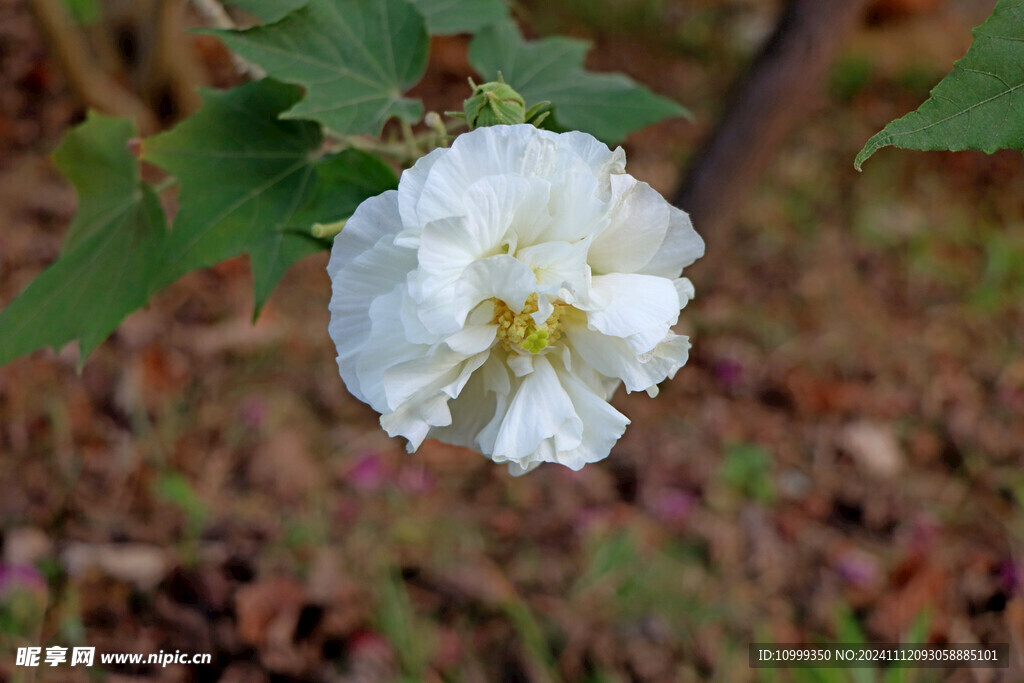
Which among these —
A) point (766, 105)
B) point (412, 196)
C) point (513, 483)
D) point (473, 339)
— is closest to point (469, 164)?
point (412, 196)

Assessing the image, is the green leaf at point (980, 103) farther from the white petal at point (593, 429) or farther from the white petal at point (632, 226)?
the white petal at point (593, 429)

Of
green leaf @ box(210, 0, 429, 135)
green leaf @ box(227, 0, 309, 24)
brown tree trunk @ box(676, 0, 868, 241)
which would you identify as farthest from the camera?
brown tree trunk @ box(676, 0, 868, 241)

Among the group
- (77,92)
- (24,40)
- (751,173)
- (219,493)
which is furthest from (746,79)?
(24,40)

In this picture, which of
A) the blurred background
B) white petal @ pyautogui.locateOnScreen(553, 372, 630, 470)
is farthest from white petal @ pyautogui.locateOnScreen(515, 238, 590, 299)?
the blurred background

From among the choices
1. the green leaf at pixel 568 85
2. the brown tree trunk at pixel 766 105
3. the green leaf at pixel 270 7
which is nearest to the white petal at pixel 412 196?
the green leaf at pixel 568 85

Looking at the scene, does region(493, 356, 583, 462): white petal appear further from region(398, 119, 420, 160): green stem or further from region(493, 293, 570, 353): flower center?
region(398, 119, 420, 160): green stem
